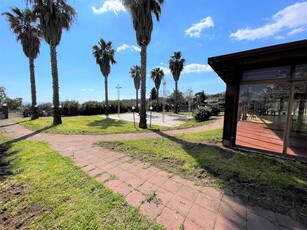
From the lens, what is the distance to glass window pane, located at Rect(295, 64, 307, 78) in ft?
12.0

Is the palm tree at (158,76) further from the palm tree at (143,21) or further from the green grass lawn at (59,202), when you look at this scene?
the green grass lawn at (59,202)

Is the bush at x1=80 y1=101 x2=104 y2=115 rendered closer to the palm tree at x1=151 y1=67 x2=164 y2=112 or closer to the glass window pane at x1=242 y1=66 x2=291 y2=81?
the palm tree at x1=151 y1=67 x2=164 y2=112

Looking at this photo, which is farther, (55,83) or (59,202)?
(55,83)

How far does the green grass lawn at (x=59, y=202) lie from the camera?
6.26 ft

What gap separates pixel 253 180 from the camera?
2.79m

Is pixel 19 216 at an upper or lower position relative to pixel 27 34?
lower

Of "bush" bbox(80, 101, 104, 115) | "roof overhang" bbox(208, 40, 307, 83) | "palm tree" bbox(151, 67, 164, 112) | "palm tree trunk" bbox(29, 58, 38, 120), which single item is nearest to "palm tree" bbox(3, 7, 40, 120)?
"palm tree trunk" bbox(29, 58, 38, 120)

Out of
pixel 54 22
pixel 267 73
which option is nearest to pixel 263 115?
pixel 267 73

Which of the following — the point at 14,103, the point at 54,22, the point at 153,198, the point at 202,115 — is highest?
the point at 54,22

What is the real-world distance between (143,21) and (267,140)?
8333 mm

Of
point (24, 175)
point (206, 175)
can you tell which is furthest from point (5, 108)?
point (206, 175)

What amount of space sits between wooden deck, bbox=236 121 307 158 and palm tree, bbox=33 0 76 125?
11.1 metres

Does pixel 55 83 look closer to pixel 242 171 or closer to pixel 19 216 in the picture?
pixel 19 216

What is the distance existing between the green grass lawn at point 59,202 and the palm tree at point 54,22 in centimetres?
839
